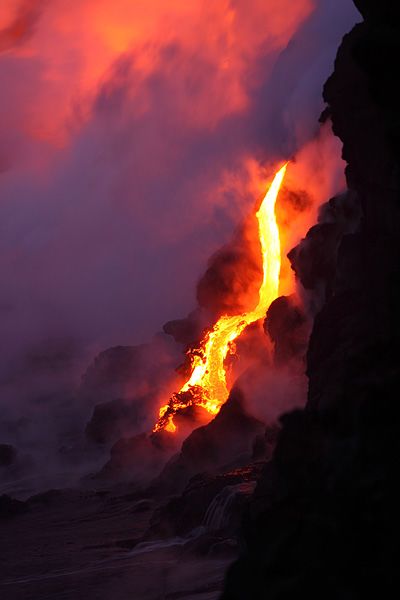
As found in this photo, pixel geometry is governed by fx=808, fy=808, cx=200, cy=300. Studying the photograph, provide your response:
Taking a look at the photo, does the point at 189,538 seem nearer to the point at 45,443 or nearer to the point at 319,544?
the point at 319,544

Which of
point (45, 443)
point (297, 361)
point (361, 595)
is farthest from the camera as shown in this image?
point (45, 443)

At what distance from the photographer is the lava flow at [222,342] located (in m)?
27.8

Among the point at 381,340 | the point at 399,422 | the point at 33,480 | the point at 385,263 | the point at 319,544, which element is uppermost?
the point at 33,480

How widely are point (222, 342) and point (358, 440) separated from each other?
76.6ft

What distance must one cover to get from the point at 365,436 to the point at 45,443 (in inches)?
1368

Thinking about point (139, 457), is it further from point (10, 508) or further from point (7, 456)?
point (7, 456)

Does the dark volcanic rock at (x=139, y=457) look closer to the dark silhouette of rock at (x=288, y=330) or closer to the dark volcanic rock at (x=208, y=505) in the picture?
the dark silhouette of rock at (x=288, y=330)

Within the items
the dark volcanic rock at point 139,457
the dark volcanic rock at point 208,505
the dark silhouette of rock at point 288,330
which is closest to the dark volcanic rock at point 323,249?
the dark silhouette of rock at point 288,330

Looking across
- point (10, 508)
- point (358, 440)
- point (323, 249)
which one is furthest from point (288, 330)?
point (358, 440)

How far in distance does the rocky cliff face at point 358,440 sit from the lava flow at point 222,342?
59.6 ft

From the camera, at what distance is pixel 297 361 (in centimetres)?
2195

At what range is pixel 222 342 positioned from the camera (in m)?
29.1

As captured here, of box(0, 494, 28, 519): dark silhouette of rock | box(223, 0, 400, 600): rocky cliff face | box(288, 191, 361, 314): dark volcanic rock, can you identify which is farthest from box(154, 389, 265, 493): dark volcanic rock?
box(223, 0, 400, 600): rocky cliff face

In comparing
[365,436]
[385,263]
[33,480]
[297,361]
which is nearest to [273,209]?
[297,361]
